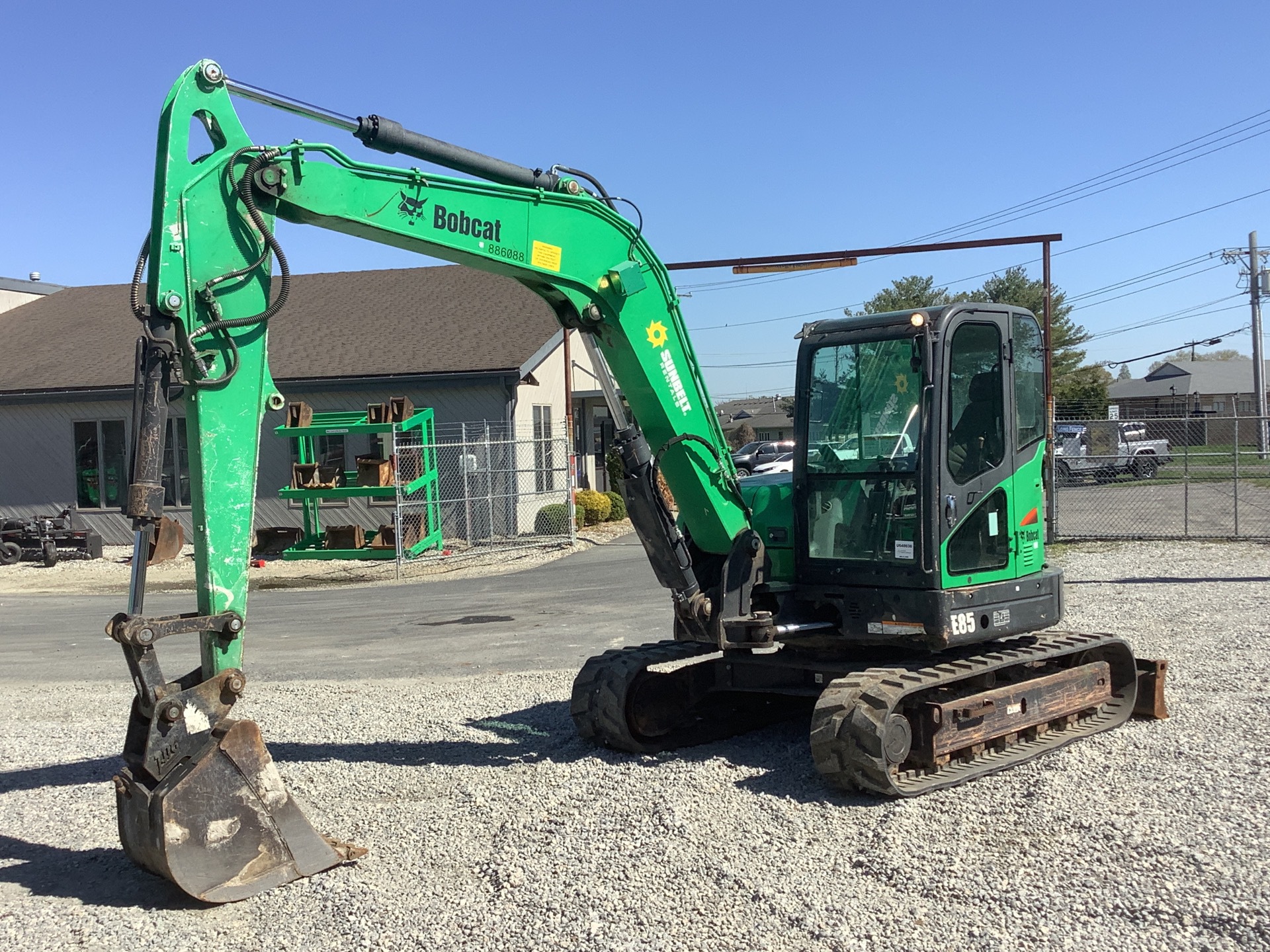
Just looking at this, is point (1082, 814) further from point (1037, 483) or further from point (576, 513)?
point (576, 513)

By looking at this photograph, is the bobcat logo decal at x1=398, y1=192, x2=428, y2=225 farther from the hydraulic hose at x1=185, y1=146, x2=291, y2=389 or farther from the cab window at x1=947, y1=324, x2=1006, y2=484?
the cab window at x1=947, y1=324, x2=1006, y2=484

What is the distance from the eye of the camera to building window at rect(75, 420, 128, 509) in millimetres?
24688

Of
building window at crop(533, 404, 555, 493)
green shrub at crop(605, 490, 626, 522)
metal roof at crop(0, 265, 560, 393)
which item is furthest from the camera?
green shrub at crop(605, 490, 626, 522)

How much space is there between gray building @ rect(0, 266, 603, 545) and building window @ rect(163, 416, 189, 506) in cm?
5

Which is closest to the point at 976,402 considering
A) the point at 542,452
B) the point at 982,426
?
the point at 982,426

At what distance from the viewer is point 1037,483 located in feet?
24.5

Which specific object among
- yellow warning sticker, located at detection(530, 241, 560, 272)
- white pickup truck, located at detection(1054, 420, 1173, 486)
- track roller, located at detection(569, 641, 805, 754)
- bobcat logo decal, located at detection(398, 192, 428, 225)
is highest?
bobcat logo decal, located at detection(398, 192, 428, 225)

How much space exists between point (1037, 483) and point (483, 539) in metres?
16.5

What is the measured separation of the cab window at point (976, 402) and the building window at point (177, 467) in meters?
19.9

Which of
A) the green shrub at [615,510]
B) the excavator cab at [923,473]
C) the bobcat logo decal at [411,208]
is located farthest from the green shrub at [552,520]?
the bobcat logo decal at [411,208]

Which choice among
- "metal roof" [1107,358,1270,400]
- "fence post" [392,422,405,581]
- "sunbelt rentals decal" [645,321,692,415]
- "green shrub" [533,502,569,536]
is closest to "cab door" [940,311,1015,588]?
"sunbelt rentals decal" [645,321,692,415]

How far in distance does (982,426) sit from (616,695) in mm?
2891

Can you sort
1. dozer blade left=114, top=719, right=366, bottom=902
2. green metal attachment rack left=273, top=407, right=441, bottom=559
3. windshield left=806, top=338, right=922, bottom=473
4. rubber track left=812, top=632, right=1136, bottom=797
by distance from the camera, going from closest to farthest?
dozer blade left=114, top=719, right=366, bottom=902 → rubber track left=812, top=632, right=1136, bottom=797 → windshield left=806, top=338, right=922, bottom=473 → green metal attachment rack left=273, top=407, right=441, bottom=559

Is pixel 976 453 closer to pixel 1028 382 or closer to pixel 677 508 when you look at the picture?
pixel 1028 382
